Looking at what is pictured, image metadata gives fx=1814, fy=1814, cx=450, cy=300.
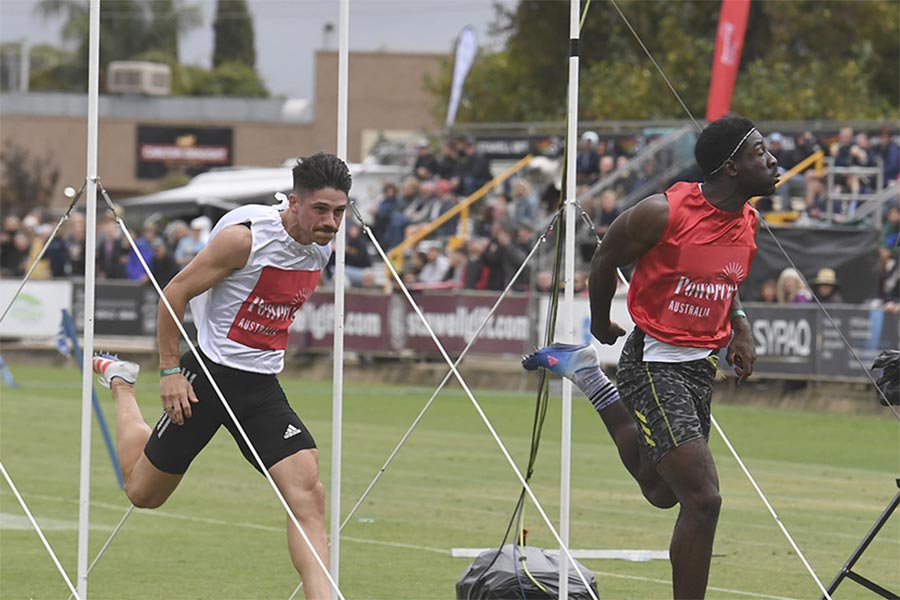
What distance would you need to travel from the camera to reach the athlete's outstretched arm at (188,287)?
7.91m

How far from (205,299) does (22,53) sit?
9296 centimetres

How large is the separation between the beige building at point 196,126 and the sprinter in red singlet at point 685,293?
213 feet

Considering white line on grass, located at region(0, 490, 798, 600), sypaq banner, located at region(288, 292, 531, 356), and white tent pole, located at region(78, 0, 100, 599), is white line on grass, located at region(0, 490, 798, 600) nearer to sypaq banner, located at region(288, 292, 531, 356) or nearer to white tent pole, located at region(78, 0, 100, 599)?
white tent pole, located at region(78, 0, 100, 599)

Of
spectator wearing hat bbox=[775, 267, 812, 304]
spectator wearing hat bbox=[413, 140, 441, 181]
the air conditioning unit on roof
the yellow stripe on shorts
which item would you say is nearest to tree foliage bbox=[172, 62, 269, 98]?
the air conditioning unit on roof

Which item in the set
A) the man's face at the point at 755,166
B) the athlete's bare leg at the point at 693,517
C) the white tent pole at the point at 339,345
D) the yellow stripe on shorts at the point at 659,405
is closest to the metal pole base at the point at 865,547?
the athlete's bare leg at the point at 693,517

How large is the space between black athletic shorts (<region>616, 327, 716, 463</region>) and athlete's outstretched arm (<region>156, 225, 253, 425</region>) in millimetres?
1766

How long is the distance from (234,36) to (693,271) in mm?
114729

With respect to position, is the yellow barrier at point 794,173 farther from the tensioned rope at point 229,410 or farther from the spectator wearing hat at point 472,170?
the tensioned rope at point 229,410

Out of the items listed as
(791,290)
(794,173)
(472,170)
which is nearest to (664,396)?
(791,290)

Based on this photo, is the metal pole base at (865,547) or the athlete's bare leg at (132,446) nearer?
the metal pole base at (865,547)

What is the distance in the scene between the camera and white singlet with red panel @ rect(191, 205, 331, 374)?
8070 mm

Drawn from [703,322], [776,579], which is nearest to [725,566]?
[776,579]

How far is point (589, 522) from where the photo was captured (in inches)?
512

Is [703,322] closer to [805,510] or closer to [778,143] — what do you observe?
[805,510]
